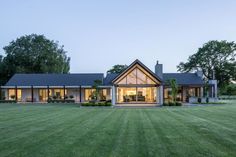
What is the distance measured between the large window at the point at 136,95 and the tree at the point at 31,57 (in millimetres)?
30257

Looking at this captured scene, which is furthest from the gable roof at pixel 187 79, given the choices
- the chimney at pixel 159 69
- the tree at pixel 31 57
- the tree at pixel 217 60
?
the tree at pixel 31 57

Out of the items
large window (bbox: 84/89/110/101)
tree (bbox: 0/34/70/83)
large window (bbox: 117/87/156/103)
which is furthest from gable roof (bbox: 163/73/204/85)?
tree (bbox: 0/34/70/83)

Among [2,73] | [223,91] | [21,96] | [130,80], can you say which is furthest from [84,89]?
[223,91]

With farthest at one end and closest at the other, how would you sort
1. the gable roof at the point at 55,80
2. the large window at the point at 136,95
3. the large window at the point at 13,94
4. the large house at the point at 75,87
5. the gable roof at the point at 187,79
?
the large window at the point at 13,94, the gable roof at the point at 55,80, the gable roof at the point at 187,79, the large house at the point at 75,87, the large window at the point at 136,95

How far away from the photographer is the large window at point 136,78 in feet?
97.4

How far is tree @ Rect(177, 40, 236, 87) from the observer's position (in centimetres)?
5319

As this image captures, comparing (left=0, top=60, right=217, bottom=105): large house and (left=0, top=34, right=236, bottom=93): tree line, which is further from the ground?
(left=0, top=34, right=236, bottom=93): tree line

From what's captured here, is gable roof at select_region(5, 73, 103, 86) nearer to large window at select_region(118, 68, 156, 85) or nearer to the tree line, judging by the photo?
large window at select_region(118, 68, 156, 85)

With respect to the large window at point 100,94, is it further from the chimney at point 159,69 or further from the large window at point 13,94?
the large window at point 13,94

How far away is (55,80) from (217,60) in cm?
3319

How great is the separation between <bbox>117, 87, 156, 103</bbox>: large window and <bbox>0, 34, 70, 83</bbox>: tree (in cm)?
3026

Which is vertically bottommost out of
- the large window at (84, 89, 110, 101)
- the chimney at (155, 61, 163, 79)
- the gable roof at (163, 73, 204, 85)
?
the large window at (84, 89, 110, 101)

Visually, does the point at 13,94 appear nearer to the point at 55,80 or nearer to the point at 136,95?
the point at 55,80

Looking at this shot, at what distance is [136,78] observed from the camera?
29.8m
